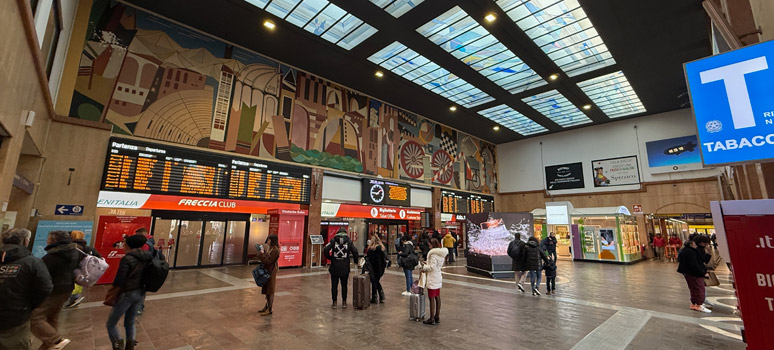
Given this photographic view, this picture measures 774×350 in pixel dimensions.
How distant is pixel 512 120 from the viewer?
19.9 m

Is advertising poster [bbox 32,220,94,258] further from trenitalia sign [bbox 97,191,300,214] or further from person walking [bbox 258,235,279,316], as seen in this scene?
person walking [bbox 258,235,279,316]

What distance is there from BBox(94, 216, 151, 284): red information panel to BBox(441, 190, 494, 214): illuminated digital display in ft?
47.7

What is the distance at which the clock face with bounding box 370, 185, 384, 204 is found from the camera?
1473 cm

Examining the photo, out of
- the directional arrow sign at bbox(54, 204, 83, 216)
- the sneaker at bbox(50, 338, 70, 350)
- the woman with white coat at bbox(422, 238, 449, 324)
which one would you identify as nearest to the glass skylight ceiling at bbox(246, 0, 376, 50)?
the directional arrow sign at bbox(54, 204, 83, 216)

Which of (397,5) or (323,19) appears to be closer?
(397,5)

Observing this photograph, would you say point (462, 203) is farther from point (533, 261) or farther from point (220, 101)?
point (220, 101)

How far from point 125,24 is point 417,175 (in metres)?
13.5

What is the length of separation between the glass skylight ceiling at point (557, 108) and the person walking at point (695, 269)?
11337 mm

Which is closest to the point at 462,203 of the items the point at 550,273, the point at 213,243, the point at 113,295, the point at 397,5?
the point at 550,273

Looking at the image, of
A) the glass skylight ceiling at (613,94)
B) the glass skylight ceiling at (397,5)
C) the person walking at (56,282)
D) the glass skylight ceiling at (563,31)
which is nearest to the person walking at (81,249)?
the person walking at (56,282)

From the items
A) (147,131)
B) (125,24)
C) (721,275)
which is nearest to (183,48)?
(125,24)

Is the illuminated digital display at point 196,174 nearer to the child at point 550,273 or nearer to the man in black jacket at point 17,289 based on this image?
the man in black jacket at point 17,289

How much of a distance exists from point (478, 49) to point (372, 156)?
6.75 m

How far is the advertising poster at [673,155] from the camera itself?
17.2m
